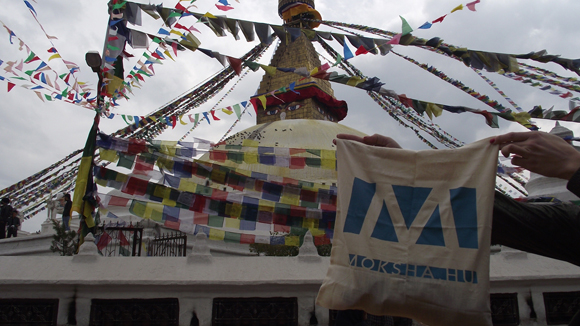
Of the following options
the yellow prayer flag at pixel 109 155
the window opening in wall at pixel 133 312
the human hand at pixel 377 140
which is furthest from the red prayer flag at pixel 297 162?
the human hand at pixel 377 140

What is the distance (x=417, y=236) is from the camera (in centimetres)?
173

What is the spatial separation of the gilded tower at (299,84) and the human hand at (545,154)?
19.4m

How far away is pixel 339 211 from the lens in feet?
6.28

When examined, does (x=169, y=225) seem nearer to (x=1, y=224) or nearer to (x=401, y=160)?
(x=401, y=160)

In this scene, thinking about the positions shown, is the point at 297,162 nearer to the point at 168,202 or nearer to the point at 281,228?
the point at 281,228

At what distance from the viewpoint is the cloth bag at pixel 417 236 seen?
160cm

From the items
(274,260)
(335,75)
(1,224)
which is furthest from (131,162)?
(1,224)

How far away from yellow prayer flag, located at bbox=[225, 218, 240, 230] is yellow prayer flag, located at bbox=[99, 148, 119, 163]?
1.69m

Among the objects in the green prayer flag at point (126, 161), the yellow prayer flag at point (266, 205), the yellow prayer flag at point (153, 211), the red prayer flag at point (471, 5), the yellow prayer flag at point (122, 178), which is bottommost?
the yellow prayer flag at point (153, 211)

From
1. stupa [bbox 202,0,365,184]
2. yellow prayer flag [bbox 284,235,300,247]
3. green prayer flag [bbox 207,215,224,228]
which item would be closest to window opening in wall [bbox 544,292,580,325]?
yellow prayer flag [bbox 284,235,300,247]

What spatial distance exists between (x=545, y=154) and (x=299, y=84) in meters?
20.0

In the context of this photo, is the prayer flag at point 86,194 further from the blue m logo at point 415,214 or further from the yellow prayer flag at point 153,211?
the blue m logo at point 415,214

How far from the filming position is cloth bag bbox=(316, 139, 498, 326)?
5.24ft

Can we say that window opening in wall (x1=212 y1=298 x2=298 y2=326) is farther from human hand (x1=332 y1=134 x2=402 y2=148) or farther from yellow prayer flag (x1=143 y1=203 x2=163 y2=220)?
human hand (x1=332 y1=134 x2=402 y2=148)
